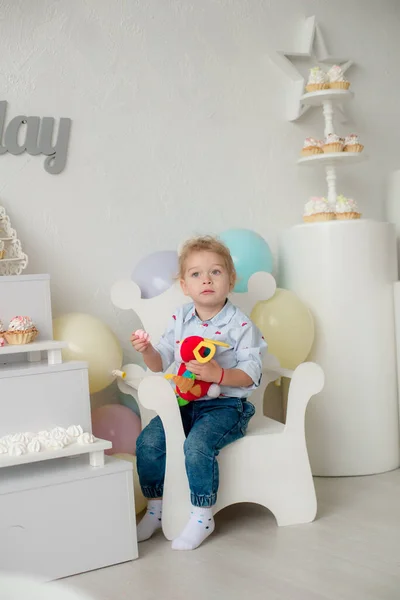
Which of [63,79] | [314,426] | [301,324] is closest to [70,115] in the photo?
[63,79]

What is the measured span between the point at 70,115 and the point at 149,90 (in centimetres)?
36

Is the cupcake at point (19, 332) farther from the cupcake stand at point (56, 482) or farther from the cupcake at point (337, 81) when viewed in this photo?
the cupcake at point (337, 81)

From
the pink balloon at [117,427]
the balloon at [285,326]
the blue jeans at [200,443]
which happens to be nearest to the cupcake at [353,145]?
the balloon at [285,326]

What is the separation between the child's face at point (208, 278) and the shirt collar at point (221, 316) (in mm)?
45

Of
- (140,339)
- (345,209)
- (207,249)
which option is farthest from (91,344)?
(345,209)

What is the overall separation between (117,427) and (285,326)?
698 mm

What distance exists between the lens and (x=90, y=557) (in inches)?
85.0

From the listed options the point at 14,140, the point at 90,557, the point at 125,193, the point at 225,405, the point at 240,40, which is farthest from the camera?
the point at 240,40

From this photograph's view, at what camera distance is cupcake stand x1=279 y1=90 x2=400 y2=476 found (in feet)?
10.1

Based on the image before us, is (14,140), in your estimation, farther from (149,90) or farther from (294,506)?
(294,506)

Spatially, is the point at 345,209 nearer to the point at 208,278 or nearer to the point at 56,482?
the point at 208,278

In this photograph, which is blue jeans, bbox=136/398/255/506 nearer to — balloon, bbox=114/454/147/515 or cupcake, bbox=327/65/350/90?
balloon, bbox=114/454/147/515

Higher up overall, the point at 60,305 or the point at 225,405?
the point at 60,305

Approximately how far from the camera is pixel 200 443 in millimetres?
2359
